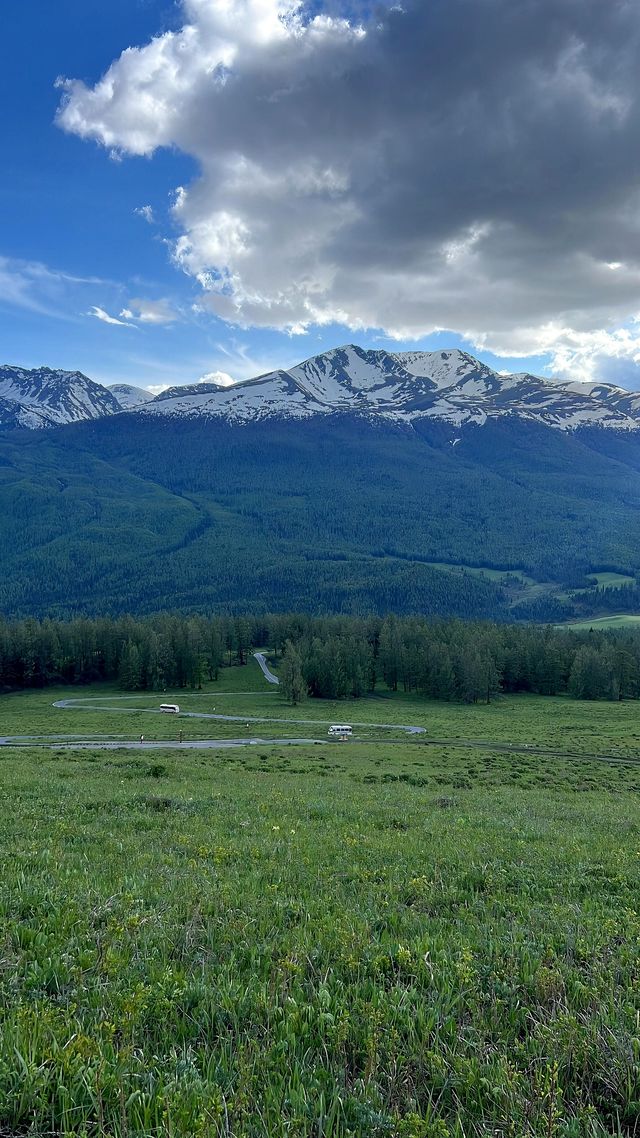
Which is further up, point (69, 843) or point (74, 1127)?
point (74, 1127)

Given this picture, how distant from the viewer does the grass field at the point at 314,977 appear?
15.5 feet

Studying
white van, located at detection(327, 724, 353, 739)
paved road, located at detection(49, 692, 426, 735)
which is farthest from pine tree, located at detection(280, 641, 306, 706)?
white van, located at detection(327, 724, 353, 739)

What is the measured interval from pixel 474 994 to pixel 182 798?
540 inches

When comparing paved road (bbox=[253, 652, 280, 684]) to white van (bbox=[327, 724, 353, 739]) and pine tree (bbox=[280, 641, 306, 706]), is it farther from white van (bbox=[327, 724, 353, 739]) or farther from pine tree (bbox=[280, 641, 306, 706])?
white van (bbox=[327, 724, 353, 739])

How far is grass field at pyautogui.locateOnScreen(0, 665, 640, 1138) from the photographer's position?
186 inches

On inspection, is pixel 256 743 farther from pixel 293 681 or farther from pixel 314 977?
pixel 314 977

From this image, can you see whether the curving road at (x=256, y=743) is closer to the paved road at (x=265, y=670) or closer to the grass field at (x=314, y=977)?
the grass field at (x=314, y=977)

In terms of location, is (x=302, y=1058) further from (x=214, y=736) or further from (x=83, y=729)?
(x=83, y=729)

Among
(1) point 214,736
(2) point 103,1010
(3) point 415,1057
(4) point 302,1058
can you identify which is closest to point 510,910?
(3) point 415,1057

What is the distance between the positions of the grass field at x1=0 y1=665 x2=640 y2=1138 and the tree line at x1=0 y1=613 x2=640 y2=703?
89.2 m

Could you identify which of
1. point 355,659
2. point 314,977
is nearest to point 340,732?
point 355,659

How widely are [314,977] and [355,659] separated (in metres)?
113

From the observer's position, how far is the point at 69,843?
12383 mm

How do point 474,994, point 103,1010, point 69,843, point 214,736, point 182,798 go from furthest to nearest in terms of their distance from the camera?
point 214,736, point 182,798, point 69,843, point 474,994, point 103,1010
